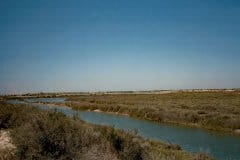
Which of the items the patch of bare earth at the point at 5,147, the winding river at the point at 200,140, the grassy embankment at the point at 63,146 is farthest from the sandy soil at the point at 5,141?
the winding river at the point at 200,140

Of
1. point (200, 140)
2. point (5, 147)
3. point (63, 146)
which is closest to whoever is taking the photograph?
point (63, 146)

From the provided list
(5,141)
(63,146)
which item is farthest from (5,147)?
(63,146)

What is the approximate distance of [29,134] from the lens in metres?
9.42

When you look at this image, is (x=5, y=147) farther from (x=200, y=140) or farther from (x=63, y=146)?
(x=200, y=140)

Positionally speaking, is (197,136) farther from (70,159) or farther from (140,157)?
(70,159)

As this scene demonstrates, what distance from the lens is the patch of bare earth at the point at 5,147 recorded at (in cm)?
868

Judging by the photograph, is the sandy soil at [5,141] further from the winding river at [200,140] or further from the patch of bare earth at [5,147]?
the winding river at [200,140]

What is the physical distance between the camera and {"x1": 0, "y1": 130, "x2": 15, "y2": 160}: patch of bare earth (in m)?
8.68

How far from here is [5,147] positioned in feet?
37.1

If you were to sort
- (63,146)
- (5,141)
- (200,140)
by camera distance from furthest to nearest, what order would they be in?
(200,140) < (5,141) < (63,146)

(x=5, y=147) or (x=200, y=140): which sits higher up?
(x=5, y=147)

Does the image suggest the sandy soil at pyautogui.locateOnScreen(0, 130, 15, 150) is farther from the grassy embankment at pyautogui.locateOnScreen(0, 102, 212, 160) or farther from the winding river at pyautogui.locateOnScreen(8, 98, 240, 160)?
the winding river at pyautogui.locateOnScreen(8, 98, 240, 160)

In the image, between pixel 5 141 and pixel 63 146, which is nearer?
pixel 63 146

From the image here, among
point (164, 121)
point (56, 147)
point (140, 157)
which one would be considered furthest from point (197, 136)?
point (56, 147)
